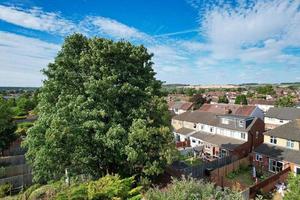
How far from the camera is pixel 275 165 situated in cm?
2748

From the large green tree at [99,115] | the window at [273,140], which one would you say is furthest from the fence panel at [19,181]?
the window at [273,140]

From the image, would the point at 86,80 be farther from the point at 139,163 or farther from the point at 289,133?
the point at 289,133

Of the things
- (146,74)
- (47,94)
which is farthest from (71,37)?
(146,74)

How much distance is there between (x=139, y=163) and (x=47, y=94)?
357 inches

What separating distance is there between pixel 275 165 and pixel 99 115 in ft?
71.3

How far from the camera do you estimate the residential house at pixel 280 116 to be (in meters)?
45.4

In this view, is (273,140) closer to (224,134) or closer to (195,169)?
(224,134)

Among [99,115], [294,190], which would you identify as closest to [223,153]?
[294,190]

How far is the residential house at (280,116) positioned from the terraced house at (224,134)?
14162mm

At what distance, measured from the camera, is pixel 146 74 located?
20.4 meters

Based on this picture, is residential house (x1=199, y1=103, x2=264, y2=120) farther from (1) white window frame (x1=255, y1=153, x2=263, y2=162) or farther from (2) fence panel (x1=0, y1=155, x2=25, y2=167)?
(2) fence panel (x1=0, y1=155, x2=25, y2=167)

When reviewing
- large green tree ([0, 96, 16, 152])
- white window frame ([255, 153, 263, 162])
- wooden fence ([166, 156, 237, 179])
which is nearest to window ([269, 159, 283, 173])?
white window frame ([255, 153, 263, 162])

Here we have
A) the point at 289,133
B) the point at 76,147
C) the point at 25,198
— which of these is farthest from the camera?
the point at 289,133

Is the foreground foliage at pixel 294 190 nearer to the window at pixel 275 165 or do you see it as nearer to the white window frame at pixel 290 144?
the window at pixel 275 165
